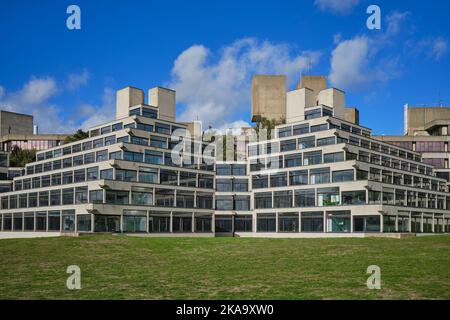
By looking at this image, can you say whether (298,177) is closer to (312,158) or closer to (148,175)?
(312,158)

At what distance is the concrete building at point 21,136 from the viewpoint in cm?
15300

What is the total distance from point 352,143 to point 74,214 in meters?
→ 50.6

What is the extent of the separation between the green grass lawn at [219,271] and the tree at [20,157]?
85.1 meters

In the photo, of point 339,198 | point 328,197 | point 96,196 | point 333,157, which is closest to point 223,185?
point 328,197

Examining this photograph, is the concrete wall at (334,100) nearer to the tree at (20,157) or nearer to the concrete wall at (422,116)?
the concrete wall at (422,116)

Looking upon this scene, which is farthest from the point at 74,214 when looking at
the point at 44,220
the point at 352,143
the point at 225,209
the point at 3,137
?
the point at 3,137

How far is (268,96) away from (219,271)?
11706cm

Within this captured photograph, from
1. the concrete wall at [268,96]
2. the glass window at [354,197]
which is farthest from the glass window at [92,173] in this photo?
the concrete wall at [268,96]

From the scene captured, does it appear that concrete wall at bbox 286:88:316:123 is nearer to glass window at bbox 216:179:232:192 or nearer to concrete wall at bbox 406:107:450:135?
glass window at bbox 216:179:232:192

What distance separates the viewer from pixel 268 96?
14500cm

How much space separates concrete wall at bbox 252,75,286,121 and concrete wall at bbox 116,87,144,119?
53582 millimetres

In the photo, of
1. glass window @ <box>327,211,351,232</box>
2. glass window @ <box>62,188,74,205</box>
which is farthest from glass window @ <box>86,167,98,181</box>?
glass window @ <box>327,211,351,232</box>

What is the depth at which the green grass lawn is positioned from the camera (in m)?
23.0

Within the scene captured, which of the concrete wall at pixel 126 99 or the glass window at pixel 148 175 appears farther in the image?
the concrete wall at pixel 126 99
